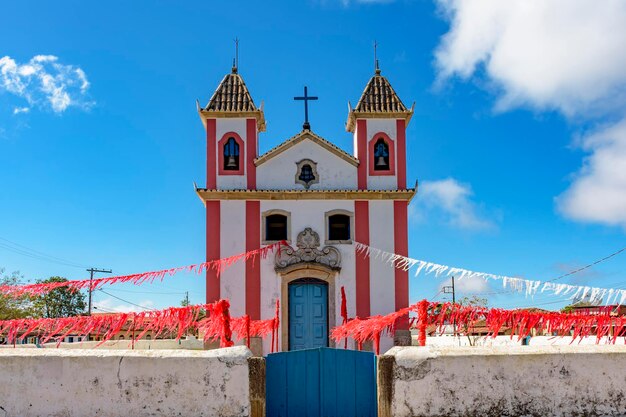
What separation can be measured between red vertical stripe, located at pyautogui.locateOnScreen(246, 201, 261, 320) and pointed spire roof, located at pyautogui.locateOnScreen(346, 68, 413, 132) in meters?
4.18

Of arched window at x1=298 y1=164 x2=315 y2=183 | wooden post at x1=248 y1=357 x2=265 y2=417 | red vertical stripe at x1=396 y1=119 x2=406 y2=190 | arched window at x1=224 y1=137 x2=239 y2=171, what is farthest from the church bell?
wooden post at x1=248 y1=357 x2=265 y2=417

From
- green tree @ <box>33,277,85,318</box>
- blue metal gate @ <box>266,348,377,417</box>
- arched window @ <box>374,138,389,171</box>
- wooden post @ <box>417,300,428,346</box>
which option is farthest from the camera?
green tree @ <box>33,277,85,318</box>

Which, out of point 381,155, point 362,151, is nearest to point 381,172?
point 381,155

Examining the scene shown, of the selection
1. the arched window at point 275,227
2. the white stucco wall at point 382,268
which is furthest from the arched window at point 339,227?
the arched window at point 275,227

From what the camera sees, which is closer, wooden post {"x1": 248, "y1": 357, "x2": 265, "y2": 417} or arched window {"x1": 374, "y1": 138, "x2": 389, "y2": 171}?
wooden post {"x1": 248, "y1": 357, "x2": 265, "y2": 417}

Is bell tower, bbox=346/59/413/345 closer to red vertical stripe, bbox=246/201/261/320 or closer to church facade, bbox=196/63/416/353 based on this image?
church facade, bbox=196/63/416/353

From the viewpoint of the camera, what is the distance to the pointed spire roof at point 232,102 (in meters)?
18.7

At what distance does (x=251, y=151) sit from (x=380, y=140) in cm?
396

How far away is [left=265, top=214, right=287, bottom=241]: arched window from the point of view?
706 inches

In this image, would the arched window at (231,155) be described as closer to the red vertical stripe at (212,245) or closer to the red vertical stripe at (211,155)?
the red vertical stripe at (211,155)

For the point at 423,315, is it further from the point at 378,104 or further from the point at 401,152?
the point at 378,104

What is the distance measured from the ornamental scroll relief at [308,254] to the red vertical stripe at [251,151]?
2131 mm

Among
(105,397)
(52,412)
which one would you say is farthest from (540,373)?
(52,412)

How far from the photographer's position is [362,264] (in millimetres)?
→ 17656
